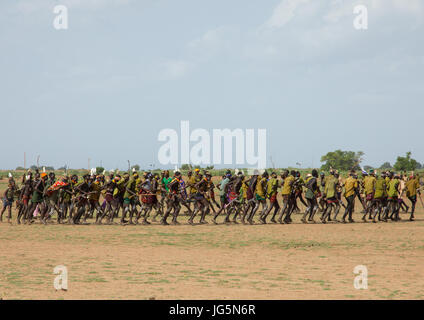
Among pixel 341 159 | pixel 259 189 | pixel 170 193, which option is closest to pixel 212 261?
pixel 170 193

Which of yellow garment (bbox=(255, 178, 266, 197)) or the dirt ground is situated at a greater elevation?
yellow garment (bbox=(255, 178, 266, 197))

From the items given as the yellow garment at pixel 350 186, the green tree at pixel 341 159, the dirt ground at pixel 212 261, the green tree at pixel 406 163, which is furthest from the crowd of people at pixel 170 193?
the green tree at pixel 341 159

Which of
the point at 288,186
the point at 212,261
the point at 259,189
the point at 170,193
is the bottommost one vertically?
the point at 212,261

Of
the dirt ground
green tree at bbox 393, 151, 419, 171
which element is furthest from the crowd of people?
green tree at bbox 393, 151, 419, 171

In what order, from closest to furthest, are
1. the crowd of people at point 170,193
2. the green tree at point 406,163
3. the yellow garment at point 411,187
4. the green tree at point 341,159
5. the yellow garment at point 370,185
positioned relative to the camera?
the crowd of people at point 170,193
the yellow garment at point 370,185
the yellow garment at point 411,187
the green tree at point 406,163
the green tree at point 341,159

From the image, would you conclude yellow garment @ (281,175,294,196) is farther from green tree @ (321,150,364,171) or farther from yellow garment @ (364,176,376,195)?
green tree @ (321,150,364,171)

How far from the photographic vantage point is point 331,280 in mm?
10758

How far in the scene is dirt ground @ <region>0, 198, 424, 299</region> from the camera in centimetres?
974

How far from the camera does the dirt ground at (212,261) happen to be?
32.0ft

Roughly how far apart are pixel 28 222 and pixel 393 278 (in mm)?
15060

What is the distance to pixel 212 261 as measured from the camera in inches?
516

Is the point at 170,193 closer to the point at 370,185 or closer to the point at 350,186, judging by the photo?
the point at 350,186

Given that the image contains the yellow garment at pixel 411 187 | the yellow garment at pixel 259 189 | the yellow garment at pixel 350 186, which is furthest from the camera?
the yellow garment at pixel 411 187

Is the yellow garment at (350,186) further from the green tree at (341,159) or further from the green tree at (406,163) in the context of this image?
the green tree at (341,159)
